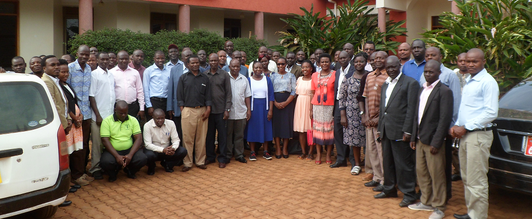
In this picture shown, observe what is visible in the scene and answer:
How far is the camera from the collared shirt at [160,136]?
6.66 metres

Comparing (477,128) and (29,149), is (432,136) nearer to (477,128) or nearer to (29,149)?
(477,128)

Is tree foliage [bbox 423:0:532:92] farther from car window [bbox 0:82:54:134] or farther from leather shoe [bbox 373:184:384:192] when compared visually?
car window [bbox 0:82:54:134]

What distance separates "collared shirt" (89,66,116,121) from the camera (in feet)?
21.0

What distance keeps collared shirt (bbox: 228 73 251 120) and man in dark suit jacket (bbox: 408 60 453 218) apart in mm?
3390

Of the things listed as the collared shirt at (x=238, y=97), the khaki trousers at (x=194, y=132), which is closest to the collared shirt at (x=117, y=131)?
the khaki trousers at (x=194, y=132)

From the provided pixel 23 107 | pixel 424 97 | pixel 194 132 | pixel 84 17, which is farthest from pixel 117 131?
pixel 84 17

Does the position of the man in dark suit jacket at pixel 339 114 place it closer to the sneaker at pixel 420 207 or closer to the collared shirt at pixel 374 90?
the collared shirt at pixel 374 90

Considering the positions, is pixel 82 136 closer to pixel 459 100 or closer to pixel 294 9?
pixel 459 100

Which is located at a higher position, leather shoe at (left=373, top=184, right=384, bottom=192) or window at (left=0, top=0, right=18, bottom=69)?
window at (left=0, top=0, right=18, bottom=69)

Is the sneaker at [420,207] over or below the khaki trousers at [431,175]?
below

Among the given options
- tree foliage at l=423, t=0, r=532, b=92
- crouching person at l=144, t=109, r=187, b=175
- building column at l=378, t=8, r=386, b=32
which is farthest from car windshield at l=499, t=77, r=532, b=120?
building column at l=378, t=8, r=386, b=32

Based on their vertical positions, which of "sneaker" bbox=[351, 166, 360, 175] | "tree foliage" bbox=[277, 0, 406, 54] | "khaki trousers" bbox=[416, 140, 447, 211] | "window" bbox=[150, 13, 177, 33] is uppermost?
"window" bbox=[150, 13, 177, 33]

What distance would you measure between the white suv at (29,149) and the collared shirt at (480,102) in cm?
407

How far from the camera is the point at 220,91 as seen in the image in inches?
285
